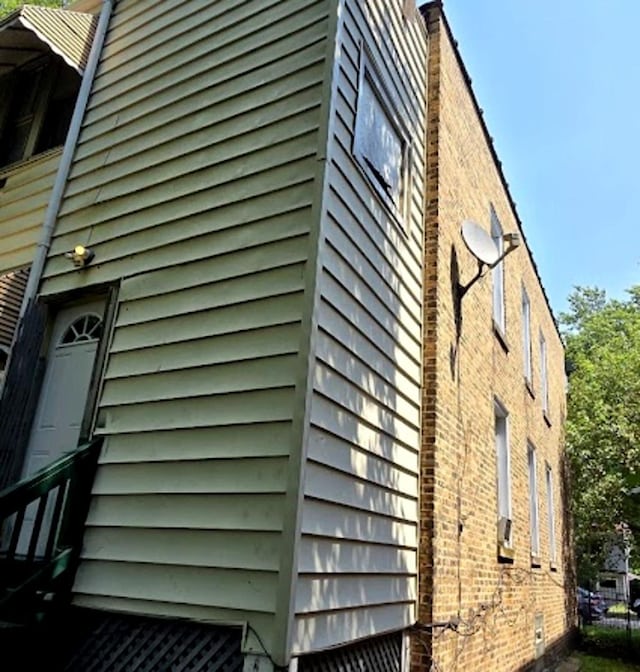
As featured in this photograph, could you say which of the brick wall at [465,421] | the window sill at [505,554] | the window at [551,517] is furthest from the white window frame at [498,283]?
the window at [551,517]

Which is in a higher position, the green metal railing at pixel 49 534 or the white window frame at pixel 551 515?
the white window frame at pixel 551 515

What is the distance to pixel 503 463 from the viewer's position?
813 centimetres

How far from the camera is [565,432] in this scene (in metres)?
14.5

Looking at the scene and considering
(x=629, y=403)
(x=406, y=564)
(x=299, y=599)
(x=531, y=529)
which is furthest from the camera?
(x=629, y=403)

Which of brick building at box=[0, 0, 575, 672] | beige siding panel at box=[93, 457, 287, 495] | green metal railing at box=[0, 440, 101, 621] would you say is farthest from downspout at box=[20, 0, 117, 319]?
beige siding panel at box=[93, 457, 287, 495]

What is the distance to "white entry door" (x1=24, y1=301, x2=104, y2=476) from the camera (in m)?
4.77

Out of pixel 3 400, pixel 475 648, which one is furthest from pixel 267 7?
pixel 475 648

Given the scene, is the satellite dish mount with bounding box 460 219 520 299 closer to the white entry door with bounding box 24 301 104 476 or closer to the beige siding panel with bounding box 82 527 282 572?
the white entry door with bounding box 24 301 104 476

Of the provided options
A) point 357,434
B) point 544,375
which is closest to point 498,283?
point 544,375

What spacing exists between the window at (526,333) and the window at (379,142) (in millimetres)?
5862

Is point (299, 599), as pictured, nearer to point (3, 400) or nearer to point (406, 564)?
point (406, 564)

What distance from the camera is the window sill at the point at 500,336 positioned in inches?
314

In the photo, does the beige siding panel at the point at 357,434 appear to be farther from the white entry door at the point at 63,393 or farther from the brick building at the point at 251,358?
the white entry door at the point at 63,393

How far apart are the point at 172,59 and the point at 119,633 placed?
486 centimetres
